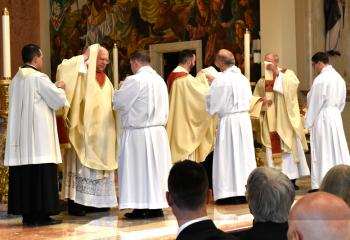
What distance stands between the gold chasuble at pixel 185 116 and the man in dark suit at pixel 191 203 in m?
5.51

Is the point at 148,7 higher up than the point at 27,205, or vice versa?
the point at 148,7

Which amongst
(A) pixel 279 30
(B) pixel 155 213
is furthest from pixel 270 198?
(A) pixel 279 30

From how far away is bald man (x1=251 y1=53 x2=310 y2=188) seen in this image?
9.44 metres

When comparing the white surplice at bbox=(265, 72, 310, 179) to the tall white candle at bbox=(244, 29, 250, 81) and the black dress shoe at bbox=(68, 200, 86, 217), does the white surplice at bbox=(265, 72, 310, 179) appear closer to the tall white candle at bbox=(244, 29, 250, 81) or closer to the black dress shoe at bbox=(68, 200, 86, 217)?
the tall white candle at bbox=(244, 29, 250, 81)

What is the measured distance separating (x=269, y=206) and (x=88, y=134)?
13.7ft

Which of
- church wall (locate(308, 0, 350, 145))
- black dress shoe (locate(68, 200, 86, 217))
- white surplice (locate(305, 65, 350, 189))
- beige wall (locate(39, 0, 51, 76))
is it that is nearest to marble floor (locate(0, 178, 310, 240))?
black dress shoe (locate(68, 200, 86, 217))

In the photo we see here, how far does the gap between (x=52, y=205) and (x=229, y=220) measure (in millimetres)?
1674

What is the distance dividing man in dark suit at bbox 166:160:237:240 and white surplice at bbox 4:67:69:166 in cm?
381

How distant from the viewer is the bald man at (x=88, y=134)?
730cm

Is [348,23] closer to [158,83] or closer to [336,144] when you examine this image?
[336,144]

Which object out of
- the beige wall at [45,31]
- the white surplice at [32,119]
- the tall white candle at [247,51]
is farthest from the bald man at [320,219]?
the beige wall at [45,31]

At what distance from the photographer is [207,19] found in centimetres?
1453

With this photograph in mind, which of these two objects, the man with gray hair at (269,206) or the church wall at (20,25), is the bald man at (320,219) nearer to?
the man with gray hair at (269,206)

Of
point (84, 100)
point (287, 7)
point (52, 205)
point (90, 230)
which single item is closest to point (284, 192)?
point (90, 230)
